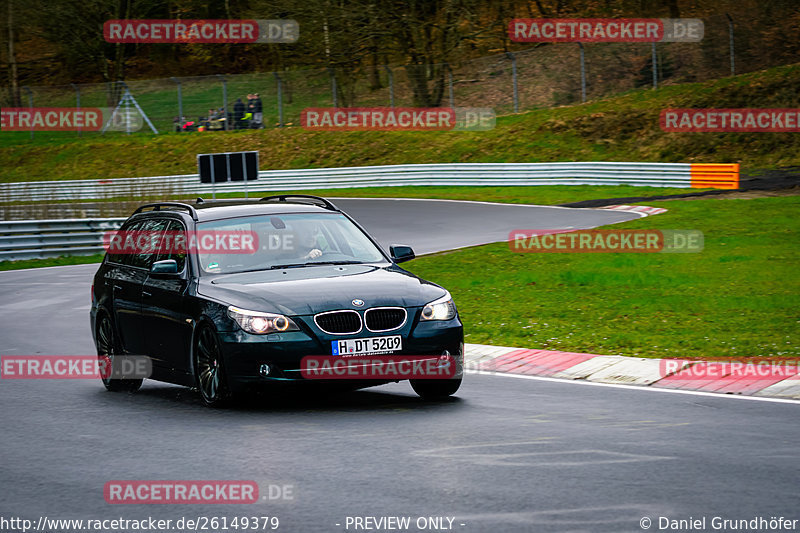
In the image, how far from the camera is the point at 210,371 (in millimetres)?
9133

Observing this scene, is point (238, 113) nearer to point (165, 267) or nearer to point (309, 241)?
point (309, 241)

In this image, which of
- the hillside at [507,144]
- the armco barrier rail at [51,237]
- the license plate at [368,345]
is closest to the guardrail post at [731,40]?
the hillside at [507,144]

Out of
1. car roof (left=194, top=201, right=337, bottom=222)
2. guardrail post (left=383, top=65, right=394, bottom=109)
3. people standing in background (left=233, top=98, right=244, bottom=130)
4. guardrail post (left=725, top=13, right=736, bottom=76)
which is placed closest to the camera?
car roof (left=194, top=201, right=337, bottom=222)

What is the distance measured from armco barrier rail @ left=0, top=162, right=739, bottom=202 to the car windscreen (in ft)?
86.2

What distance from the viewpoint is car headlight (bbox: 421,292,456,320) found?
358 inches

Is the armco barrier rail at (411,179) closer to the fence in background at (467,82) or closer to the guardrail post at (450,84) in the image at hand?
the fence in background at (467,82)

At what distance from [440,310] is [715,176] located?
28016 mm

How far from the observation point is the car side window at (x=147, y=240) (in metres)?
10.5

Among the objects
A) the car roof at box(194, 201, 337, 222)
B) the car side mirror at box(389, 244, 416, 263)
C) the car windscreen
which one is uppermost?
the car roof at box(194, 201, 337, 222)

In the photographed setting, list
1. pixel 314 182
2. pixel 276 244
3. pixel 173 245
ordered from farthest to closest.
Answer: pixel 314 182 → pixel 173 245 → pixel 276 244

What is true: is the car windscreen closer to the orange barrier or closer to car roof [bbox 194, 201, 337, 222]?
car roof [bbox 194, 201, 337, 222]

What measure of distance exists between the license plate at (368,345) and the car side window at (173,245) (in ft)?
6.22

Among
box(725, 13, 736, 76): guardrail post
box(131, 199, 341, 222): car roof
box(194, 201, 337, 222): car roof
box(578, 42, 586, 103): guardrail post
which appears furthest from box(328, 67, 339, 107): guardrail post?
box(194, 201, 337, 222): car roof

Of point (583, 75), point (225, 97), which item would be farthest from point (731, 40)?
point (225, 97)
